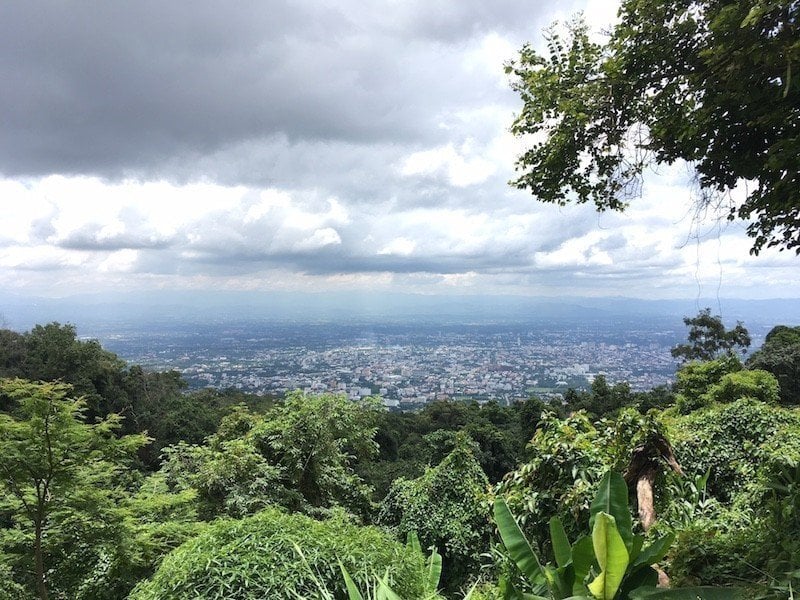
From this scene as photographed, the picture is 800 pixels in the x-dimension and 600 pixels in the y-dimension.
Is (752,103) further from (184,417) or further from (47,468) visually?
(184,417)

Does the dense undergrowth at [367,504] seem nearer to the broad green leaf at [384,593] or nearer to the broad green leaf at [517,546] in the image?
the broad green leaf at [517,546]

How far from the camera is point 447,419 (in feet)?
72.2

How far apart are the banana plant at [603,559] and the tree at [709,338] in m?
21.4

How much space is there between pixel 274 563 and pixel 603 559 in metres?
1.45

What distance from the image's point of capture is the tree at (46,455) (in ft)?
14.9

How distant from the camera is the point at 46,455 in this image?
4688 mm

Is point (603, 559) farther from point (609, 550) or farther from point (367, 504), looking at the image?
point (367, 504)

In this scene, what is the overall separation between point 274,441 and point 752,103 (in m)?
7.74

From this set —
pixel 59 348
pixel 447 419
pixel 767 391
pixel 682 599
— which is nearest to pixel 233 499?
pixel 682 599

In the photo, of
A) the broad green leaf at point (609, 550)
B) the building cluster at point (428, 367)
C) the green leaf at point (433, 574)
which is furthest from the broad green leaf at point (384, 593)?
the building cluster at point (428, 367)

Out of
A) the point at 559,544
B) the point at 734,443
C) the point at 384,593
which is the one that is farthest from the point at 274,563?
the point at 734,443

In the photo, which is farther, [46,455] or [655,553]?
[46,455]

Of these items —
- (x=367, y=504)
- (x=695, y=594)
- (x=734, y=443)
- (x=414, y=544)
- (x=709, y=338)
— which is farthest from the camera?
(x=709, y=338)

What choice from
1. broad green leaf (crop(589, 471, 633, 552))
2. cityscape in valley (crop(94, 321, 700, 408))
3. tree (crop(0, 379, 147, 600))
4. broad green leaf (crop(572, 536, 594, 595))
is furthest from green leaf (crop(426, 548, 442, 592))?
cityscape in valley (crop(94, 321, 700, 408))
